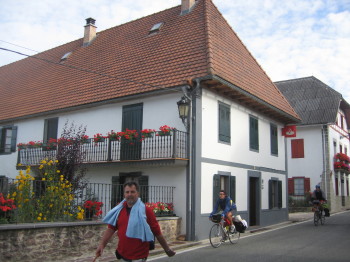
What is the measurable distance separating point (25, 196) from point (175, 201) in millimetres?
5449

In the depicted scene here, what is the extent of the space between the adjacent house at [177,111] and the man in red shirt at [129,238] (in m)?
7.69

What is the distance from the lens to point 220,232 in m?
11.8

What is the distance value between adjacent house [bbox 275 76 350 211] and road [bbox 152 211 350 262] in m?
15.2

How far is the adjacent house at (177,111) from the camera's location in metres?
13.8

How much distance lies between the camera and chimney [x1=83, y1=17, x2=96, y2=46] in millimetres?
22969

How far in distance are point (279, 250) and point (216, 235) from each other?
1.89 metres

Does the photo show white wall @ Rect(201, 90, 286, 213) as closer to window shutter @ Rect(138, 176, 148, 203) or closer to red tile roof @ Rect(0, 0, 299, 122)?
red tile roof @ Rect(0, 0, 299, 122)

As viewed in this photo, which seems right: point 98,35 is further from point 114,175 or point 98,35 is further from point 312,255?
point 312,255

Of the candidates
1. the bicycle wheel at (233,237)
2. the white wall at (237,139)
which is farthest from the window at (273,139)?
the bicycle wheel at (233,237)

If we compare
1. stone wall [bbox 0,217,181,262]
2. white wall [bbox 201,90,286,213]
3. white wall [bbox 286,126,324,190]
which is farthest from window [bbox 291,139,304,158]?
stone wall [bbox 0,217,181,262]

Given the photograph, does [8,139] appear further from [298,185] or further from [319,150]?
[319,150]

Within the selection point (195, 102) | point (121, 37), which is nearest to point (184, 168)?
point (195, 102)

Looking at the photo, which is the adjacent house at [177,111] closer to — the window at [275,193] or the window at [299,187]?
the window at [275,193]

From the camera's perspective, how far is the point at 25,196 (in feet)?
32.2
